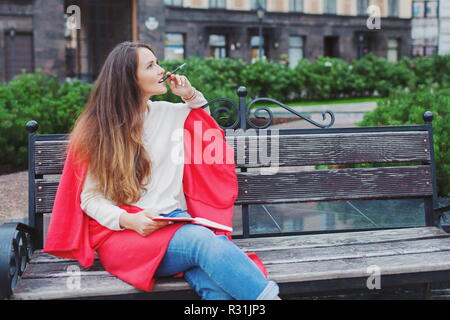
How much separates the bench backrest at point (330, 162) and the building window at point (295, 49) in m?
31.5

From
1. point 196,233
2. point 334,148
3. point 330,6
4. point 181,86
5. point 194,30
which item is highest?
point 330,6

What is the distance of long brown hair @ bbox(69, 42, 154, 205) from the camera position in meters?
3.04

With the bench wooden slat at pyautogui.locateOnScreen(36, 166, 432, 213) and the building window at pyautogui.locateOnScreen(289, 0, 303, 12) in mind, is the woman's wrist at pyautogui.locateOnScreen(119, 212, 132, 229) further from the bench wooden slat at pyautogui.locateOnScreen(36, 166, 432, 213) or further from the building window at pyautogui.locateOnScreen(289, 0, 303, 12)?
the building window at pyautogui.locateOnScreen(289, 0, 303, 12)

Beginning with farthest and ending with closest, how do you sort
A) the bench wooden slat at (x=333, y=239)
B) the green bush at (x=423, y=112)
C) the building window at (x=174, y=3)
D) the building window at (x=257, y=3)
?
the building window at (x=257, y=3)
the building window at (x=174, y=3)
the green bush at (x=423, y=112)
the bench wooden slat at (x=333, y=239)

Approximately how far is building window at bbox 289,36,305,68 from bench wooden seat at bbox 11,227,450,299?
31808 millimetres

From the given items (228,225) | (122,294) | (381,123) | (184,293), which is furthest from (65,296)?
(381,123)

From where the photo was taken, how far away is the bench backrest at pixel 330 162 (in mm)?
3812

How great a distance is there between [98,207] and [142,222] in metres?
0.25

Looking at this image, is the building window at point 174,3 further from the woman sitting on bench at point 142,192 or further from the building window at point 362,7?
the woman sitting on bench at point 142,192

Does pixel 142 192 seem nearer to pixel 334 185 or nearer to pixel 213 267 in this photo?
pixel 213 267

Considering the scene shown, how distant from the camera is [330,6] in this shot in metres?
36.6

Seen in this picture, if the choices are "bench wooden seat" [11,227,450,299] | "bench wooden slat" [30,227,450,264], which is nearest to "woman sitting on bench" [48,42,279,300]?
"bench wooden seat" [11,227,450,299]

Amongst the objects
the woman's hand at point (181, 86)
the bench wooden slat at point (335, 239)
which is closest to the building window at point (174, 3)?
the bench wooden slat at point (335, 239)

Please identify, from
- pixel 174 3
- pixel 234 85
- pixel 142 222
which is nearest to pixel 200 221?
pixel 142 222
